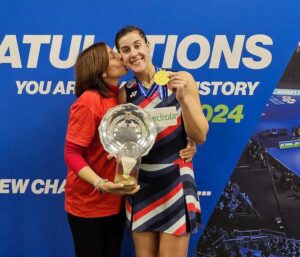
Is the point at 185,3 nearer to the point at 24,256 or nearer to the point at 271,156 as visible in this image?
the point at 271,156

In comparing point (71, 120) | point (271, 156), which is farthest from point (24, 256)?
point (271, 156)

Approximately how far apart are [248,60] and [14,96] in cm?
109

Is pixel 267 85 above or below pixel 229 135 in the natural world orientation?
above

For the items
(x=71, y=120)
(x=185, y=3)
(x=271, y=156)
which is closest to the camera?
(x=71, y=120)

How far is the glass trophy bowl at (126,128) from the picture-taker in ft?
3.79

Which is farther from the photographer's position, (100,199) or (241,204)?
(241,204)

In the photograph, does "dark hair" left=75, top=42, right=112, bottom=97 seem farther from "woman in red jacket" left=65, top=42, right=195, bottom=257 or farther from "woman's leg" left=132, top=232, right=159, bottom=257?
"woman's leg" left=132, top=232, right=159, bottom=257

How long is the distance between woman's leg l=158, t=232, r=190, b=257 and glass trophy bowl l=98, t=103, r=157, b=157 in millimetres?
330

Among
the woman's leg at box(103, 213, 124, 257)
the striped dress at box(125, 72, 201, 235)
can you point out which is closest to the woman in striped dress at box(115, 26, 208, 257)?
the striped dress at box(125, 72, 201, 235)

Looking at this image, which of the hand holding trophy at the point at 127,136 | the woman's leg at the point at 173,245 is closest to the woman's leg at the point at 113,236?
the woman's leg at the point at 173,245

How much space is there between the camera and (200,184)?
167 centimetres

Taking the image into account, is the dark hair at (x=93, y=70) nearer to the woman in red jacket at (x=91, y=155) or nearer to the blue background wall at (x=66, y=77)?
the woman in red jacket at (x=91, y=155)

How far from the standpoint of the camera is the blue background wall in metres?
1.56

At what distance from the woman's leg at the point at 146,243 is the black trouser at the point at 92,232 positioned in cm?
12
